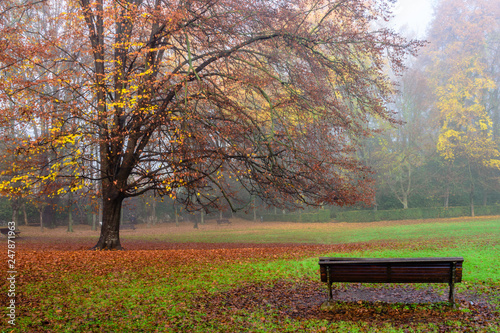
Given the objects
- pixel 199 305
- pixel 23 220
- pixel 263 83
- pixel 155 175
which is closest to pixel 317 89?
pixel 263 83

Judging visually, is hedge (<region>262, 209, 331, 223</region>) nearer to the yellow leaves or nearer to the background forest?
the background forest

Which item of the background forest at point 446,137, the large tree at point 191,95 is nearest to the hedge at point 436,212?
the background forest at point 446,137

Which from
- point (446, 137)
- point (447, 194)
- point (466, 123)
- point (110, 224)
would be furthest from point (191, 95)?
point (447, 194)

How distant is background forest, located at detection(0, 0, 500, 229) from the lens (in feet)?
109

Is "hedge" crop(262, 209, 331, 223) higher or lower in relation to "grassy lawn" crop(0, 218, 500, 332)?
lower

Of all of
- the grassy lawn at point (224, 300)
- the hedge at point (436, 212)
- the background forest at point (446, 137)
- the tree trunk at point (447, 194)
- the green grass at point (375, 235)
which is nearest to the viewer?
Result: the grassy lawn at point (224, 300)

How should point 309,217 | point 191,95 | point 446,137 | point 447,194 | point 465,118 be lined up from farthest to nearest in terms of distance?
point 309,217 < point 447,194 < point 465,118 < point 446,137 < point 191,95

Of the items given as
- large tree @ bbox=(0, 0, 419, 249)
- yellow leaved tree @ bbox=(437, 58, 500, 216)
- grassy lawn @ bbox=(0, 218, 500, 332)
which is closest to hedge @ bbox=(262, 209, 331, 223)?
yellow leaved tree @ bbox=(437, 58, 500, 216)

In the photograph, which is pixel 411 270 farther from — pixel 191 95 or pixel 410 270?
pixel 191 95

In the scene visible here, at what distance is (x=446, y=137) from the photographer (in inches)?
1297

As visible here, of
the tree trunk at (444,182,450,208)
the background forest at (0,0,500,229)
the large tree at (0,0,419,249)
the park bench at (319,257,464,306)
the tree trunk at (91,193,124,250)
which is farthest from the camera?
the tree trunk at (444,182,450,208)

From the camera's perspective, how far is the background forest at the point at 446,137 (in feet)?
109

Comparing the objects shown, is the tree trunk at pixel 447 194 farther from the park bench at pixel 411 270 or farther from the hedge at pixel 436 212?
the park bench at pixel 411 270

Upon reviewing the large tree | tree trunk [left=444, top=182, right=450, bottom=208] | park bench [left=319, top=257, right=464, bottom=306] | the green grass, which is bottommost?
the green grass
